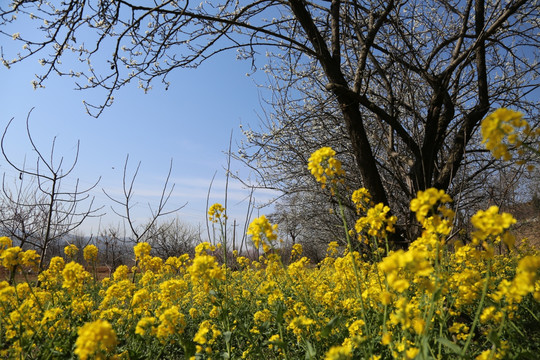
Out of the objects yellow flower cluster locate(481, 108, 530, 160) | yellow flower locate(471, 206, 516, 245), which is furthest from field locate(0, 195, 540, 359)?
yellow flower cluster locate(481, 108, 530, 160)

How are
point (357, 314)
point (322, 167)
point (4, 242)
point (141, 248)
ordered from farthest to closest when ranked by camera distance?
point (141, 248)
point (357, 314)
point (4, 242)
point (322, 167)

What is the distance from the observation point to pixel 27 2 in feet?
11.9

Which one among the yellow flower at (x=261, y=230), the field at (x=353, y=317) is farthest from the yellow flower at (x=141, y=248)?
the yellow flower at (x=261, y=230)

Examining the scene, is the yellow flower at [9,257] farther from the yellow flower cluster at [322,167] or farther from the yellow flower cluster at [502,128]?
the yellow flower cluster at [502,128]

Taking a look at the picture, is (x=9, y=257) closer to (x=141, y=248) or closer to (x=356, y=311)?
(x=141, y=248)

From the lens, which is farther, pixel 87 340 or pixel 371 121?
pixel 371 121

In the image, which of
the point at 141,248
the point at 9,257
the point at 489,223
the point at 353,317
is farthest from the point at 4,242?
the point at 489,223

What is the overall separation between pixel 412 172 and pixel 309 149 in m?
2.32

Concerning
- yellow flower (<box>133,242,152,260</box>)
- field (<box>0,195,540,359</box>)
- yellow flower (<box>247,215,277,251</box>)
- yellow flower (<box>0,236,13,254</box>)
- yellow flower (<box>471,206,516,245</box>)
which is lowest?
field (<box>0,195,540,359</box>)

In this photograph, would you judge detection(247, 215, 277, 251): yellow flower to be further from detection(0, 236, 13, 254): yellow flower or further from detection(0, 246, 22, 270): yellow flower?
detection(0, 236, 13, 254): yellow flower

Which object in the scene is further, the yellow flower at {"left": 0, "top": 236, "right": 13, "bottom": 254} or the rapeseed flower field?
the yellow flower at {"left": 0, "top": 236, "right": 13, "bottom": 254}

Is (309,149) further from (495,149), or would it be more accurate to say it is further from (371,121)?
(495,149)

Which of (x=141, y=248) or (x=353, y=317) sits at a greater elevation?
(x=141, y=248)

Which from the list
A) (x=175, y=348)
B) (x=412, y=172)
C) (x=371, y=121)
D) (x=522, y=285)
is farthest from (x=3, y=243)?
(x=371, y=121)
